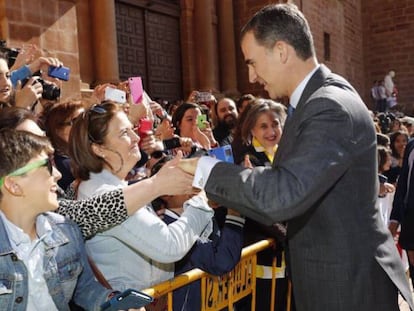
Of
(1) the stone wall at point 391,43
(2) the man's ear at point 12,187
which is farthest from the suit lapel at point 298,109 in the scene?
(1) the stone wall at point 391,43

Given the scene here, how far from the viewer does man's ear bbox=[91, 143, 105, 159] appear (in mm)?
2350

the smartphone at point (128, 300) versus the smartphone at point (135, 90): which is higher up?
the smartphone at point (135, 90)

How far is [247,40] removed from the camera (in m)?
2.11

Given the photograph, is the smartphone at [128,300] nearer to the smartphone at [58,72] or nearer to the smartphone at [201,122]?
the smartphone at [58,72]

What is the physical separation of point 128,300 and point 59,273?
297mm

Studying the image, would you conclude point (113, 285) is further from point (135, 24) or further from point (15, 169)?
point (135, 24)

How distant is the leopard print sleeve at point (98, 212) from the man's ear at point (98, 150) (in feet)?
0.95

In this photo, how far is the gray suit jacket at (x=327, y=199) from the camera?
1733 mm

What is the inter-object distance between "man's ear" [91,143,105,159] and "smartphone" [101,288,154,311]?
72 cm

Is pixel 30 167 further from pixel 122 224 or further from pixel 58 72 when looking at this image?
pixel 58 72

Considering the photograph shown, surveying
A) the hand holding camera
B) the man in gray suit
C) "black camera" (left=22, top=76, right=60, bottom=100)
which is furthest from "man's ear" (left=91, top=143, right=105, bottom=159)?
"black camera" (left=22, top=76, right=60, bottom=100)

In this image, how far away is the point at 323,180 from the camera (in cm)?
174

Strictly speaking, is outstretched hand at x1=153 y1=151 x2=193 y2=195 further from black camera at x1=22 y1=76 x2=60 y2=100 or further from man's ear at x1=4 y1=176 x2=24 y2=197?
black camera at x1=22 y1=76 x2=60 y2=100

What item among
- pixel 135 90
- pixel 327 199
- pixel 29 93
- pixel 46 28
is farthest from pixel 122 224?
A: pixel 46 28
